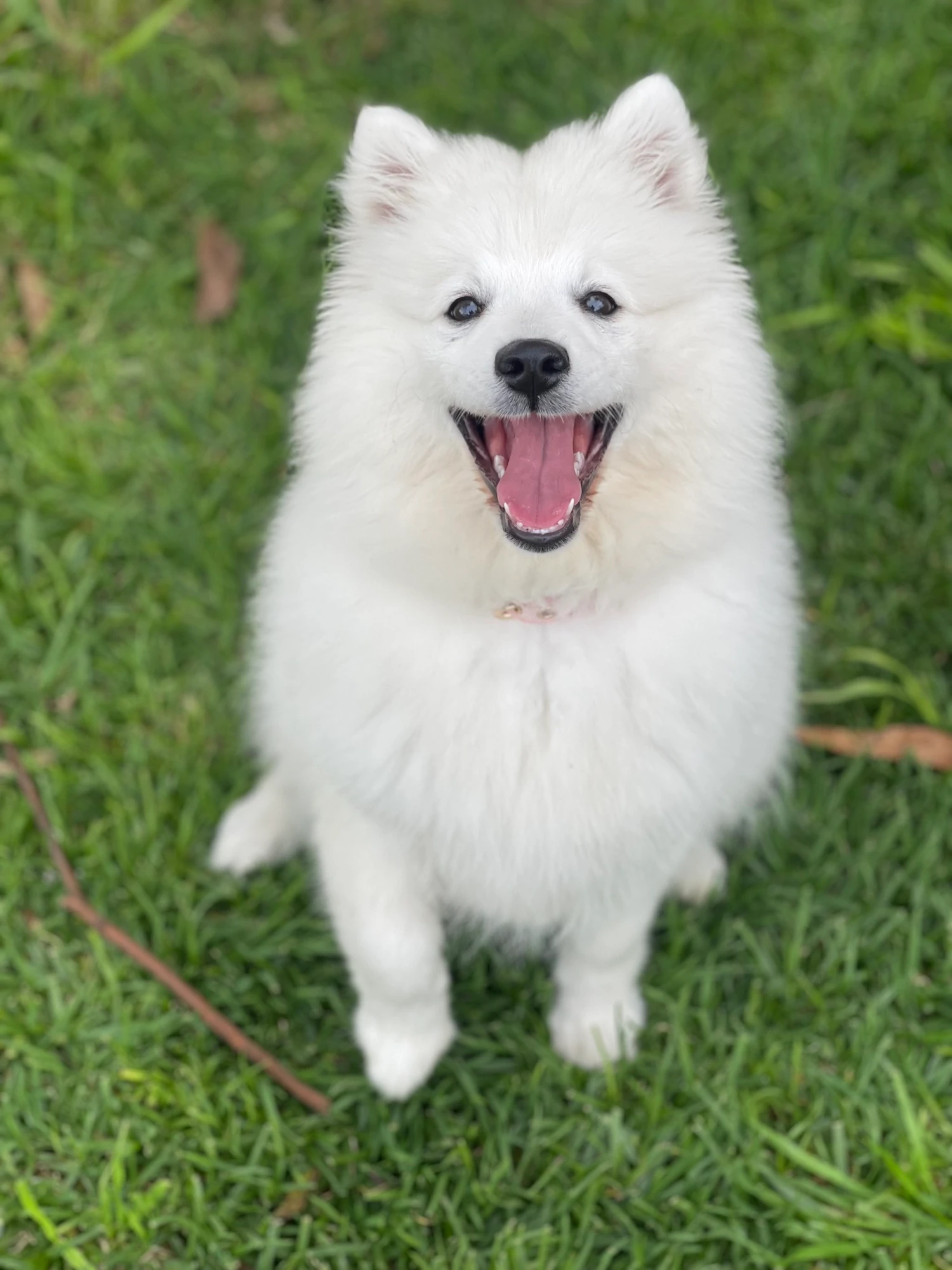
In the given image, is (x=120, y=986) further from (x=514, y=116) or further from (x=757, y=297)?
(x=514, y=116)

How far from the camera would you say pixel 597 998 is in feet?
9.56

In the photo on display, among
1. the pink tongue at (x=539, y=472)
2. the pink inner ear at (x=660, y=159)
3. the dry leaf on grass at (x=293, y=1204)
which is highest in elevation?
the pink inner ear at (x=660, y=159)

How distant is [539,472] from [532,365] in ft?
0.70

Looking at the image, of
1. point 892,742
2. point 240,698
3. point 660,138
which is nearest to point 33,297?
point 240,698

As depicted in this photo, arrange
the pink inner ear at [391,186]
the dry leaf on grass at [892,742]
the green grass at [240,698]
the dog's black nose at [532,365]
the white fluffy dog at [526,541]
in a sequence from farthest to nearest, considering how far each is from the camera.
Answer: the dry leaf on grass at [892,742]
the green grass at [240,698]
the pink inner ear at [391,186]
the white fluffy dog at [526,541]
the dog's black nose at [532,365]

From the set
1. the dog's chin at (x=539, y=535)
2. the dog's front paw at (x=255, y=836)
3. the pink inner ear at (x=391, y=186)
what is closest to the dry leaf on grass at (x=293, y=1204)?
the dog's front paw at (x=255, y=836)

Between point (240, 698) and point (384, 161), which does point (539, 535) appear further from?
point (240, 698)

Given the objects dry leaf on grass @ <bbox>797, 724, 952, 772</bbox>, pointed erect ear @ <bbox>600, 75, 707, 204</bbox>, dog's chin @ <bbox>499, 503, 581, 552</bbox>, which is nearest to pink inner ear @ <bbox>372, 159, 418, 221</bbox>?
pointed erect ear @ <bbox>600, 75, 707, 204</bbox>

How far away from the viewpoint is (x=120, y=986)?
301cm

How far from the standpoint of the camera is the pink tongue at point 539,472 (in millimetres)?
2080

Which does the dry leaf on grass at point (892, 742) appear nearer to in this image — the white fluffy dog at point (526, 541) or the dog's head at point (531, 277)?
the white fluffy dog at point (526, 541)

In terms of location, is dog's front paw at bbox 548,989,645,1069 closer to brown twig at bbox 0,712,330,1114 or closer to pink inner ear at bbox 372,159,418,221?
brown twig at bbox 0,712,330,1114

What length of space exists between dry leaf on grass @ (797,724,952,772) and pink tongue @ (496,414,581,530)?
160cm

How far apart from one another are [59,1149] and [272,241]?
284cm
